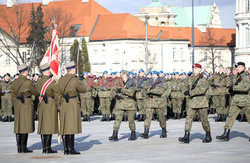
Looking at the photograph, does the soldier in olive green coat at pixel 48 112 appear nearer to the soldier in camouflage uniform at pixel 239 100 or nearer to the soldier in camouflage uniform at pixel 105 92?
the soldier in camouflage uniform at pixel 239 100

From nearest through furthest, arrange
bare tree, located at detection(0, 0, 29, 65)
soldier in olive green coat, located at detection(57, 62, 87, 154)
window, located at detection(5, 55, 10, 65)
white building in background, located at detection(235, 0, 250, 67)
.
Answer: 1. soldier in olive green coat, located at detection(57, 62, 87, 154)
2. bare tree, located at detection(0, 0, 29, 65)
3. white building in background, located at detection(235, 0, 250, 67)
4. window, located at detection(5, 55, 10, 65)

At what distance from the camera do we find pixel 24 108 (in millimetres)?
14023

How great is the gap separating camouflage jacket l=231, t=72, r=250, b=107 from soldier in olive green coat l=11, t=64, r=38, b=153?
5461mm

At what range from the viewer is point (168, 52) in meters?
92.0

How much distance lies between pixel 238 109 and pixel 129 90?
3138 millimetres

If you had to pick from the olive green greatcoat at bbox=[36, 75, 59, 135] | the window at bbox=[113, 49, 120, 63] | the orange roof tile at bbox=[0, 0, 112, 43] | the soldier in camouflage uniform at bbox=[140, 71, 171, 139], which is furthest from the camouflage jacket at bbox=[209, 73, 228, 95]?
the orange roof tile at bbox=[0, 0, 112, 43]

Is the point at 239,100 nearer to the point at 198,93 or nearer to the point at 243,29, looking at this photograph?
the point at 198,93

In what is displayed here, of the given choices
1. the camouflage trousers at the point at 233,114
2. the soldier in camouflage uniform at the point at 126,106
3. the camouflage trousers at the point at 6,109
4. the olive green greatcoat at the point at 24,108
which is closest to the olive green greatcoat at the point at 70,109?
the olive green greatcoat at the point at 24,108

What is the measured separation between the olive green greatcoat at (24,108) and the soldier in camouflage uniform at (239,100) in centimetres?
509

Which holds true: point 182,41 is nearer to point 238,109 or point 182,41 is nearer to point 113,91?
point 113,91

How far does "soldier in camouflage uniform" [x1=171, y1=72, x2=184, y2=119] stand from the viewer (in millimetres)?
25572

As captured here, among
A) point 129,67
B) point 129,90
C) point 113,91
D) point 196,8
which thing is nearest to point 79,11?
point 129,67

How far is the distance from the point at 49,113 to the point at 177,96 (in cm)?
1274

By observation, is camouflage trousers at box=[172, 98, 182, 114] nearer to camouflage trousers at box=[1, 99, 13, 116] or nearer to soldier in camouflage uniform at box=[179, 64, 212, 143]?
camouflage trousers at box=[1, 99, 13, 116]
